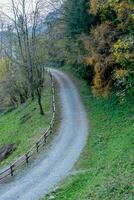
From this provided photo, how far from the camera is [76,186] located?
841 inches

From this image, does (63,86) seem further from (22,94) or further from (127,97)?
(127,97)

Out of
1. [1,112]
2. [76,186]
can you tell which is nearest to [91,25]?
[76,186]

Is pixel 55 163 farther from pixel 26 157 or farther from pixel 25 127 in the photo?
pixel 25 127

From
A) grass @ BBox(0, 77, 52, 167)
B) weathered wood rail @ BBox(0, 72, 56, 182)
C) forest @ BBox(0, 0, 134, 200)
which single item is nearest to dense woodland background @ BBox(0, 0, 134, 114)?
forest @ BBox(0, 0, 134, 200)

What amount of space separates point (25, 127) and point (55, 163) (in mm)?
15580

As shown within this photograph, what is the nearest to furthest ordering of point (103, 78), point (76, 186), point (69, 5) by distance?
point (76, 186) < point (103, 78) < point (69, 5)

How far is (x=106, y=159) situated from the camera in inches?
973

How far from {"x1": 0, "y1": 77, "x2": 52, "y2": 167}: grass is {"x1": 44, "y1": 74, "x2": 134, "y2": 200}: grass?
4.79 metres

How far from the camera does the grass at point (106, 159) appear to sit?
17.7 meters

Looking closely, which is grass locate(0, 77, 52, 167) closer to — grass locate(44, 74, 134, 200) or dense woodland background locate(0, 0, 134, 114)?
dense woodland background locate(0, 0, 134, 114)

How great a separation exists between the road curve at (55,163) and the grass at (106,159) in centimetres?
73

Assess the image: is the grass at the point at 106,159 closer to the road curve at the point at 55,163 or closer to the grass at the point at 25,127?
the road curve at the point at 55,163

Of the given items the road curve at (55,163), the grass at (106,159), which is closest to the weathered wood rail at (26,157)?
the road curve at (55,163)

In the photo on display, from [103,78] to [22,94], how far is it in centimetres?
2719
